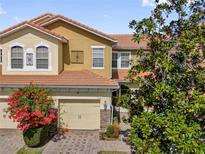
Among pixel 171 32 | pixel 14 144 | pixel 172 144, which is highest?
pixel 171 32

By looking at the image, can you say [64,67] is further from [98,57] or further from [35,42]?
[35,42]

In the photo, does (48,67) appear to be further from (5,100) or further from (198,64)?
(198,64)

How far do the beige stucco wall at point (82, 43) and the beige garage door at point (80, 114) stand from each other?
3.34 meters

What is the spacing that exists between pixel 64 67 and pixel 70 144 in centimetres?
740

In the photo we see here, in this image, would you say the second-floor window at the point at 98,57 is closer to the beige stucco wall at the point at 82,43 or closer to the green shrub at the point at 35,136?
the beige stucco wall at the point at 82,43

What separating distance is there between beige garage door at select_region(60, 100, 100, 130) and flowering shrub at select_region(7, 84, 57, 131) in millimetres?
3544

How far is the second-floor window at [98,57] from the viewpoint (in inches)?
879

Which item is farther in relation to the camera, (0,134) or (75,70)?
(75,70)

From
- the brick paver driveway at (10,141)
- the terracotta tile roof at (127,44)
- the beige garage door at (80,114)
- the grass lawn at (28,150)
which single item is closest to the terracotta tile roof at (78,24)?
the terracotta tile roof at (127,44)

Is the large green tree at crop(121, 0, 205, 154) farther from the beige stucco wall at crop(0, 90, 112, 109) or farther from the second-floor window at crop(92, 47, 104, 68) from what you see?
the second-floor window at crop(92, 47, 104, 68)

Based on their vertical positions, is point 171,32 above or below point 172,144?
above

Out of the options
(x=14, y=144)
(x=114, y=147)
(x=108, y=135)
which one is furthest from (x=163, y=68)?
(x=14, y=144)

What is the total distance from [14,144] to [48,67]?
632 cm

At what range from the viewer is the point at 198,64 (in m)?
10.6
